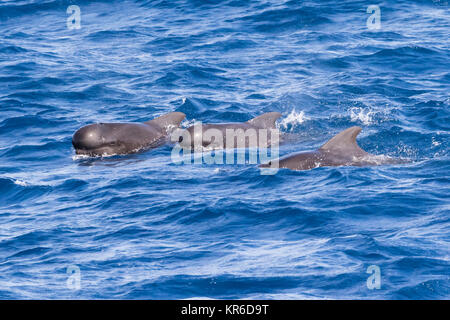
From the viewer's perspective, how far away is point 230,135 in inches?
794

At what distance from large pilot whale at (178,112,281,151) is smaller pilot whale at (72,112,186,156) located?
2.70ft

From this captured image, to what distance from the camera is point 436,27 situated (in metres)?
30.8

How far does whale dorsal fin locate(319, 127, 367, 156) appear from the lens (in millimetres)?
18062

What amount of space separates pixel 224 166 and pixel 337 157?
261 cm

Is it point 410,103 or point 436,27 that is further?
point 436,27

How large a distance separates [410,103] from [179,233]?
11271 millimetres

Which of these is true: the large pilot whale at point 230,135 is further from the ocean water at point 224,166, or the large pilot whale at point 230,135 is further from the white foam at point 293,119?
the white foam at point 293,119

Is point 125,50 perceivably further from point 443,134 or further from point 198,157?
point 443,134
